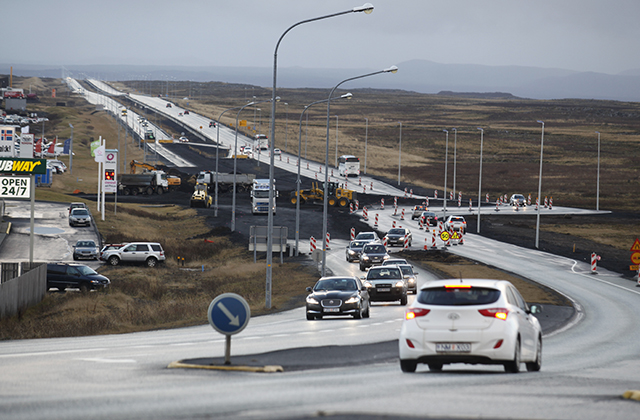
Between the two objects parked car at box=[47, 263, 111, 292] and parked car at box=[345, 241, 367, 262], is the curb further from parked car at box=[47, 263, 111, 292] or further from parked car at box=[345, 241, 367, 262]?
parked car at box=[345, 241, 367, 262]

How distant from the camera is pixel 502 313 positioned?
11383mm

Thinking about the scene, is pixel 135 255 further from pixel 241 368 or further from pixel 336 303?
pixel 241 368

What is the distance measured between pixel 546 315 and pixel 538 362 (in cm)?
1486

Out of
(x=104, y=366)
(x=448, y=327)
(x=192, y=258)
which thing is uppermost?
(x=448, y=327)

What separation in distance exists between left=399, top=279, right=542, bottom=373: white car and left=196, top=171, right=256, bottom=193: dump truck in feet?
242

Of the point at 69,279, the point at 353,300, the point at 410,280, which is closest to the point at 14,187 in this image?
the point at 69,279

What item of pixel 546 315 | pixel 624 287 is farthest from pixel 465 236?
pixel 546 315

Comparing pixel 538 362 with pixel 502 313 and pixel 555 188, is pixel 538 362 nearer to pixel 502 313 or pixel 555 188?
A: pixel 502 313

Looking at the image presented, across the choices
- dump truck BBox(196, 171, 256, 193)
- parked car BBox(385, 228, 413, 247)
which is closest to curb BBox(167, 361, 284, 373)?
parked car BBox(385, 228, 413, 247)

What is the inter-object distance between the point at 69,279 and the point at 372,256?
16238 millimetres

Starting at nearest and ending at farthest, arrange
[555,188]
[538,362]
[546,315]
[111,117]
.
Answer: [538,362] < [546,315] < [555,188] < [111,117]

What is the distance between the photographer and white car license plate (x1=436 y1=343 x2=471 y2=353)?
37.0 feet

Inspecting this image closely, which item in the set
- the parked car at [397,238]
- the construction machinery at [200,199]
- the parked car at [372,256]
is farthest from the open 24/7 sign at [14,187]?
the construction machinery at [200,199]

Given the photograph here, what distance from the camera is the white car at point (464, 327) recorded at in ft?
37.0
